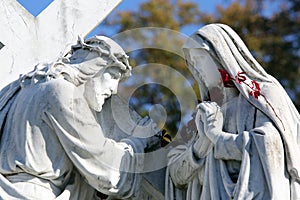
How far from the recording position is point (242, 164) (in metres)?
7.72

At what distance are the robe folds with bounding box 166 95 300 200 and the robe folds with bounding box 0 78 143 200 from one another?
0.56 m

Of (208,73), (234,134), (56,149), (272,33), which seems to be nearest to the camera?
(234,134)

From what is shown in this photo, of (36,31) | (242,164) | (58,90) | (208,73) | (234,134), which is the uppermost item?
(36,31)

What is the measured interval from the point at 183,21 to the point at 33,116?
10427 mm

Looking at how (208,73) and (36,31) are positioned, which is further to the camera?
(36,31)

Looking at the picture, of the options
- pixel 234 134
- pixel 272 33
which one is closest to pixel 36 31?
pixel 234 134

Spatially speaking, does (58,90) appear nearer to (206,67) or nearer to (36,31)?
(206,67)

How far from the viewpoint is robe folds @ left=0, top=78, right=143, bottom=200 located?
8.01 m

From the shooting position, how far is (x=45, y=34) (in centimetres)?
997

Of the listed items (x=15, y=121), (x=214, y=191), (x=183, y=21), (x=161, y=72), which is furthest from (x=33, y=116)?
(x=183, y=21)

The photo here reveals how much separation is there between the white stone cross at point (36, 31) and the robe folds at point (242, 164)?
220 centimetres

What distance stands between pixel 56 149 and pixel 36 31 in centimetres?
212

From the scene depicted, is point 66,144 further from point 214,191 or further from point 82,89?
point 214,191

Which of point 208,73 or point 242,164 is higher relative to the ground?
point 208,73
